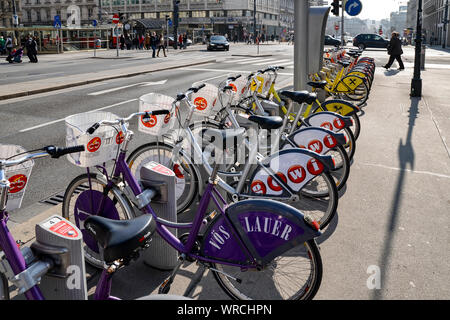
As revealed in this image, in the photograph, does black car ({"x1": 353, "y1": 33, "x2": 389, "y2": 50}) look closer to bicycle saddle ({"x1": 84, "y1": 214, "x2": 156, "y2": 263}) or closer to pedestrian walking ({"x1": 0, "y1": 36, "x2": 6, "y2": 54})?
pedestrian walking ({"x1": 0, "y1": 36, "x2": 6, "y2": 54})

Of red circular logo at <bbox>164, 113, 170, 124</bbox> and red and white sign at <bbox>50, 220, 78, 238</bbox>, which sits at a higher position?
red circular logo at <bbox>164, 113, 170, 124</bbox>

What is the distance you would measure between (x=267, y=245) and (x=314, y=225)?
31 centimetres

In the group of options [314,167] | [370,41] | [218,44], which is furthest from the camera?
[370,41]

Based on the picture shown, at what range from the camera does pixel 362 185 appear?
5250 mm

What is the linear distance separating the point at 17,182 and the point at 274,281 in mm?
1873

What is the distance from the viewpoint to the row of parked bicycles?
2104 millimetres

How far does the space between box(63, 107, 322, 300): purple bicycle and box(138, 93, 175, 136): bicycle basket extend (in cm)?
28

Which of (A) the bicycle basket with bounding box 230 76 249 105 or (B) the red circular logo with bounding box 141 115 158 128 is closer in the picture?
(B) the red circular logo with bounding box 141 115 158 128

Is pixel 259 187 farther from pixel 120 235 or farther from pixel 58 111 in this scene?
pixel 58 111

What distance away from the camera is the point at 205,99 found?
500 cm

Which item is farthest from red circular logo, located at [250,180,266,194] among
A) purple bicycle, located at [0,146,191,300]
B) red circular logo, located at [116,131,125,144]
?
purple bicycle, located at [0,146,191,300]

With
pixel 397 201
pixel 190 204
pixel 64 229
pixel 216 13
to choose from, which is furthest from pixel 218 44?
pixel 216 13

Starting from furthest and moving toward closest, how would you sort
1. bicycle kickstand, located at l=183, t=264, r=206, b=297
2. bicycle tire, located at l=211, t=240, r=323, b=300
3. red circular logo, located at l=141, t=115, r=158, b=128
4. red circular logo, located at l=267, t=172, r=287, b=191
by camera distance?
red circular logo, located at l=141, t=115, r=158, b=128 < red circular logo, located at l=267, t=172, r=287, b=191 < bicycle kickstand, located at l=183, t=264, r=206, b=297 < bicycle tire, located at l=211, t=240, r=323, b=300

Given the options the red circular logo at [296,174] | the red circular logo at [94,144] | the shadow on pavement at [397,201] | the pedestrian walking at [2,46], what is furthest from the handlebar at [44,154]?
the pedestrian walking at [2,46]
